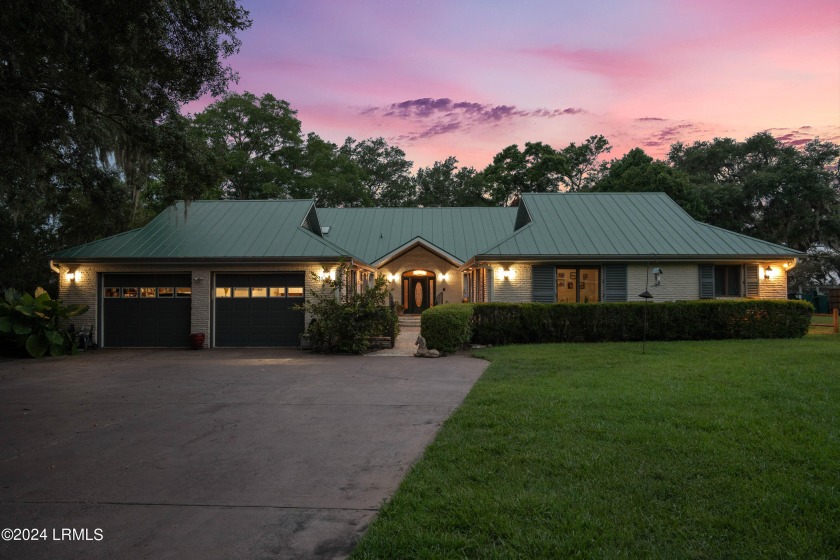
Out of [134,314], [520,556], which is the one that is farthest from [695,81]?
[134,314]

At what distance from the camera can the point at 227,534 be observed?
10.2 ft

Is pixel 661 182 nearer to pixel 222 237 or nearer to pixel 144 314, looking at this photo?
pixel 222 237

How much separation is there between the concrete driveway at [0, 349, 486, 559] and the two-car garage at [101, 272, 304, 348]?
6.14m

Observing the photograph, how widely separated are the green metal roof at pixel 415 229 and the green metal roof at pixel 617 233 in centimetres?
363

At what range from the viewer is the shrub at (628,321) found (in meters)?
14.2

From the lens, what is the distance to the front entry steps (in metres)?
22.0

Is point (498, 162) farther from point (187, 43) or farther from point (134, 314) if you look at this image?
point (187, 43)

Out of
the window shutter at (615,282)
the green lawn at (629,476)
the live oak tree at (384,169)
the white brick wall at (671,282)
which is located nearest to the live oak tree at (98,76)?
the green lawn at (629,476)

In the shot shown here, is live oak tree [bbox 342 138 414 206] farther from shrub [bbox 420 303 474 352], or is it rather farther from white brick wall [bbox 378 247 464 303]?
shrub [bbox 420 303 474 352]

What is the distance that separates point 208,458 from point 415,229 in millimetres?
20849

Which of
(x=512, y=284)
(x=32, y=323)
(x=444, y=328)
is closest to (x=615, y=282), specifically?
(x=512, y=284)

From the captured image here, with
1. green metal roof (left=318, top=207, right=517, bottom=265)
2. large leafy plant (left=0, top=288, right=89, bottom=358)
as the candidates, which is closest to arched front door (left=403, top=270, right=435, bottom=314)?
green metal roof (left=318, top=207, right=517, bottom=265)

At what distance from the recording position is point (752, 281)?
17234 millimetres

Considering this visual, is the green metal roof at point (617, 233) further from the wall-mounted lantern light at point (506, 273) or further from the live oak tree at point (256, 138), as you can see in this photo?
the live oak tree at point (256, 138)
